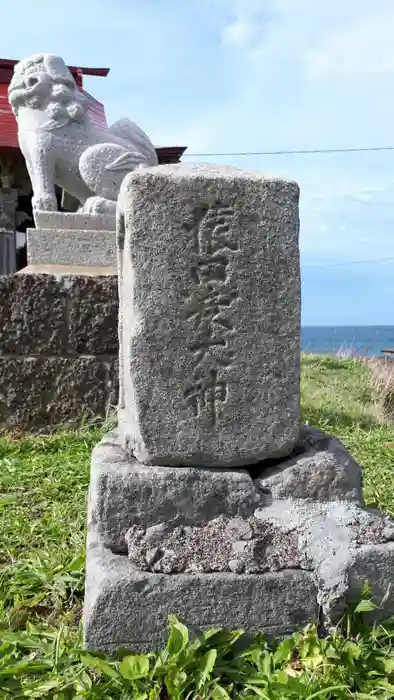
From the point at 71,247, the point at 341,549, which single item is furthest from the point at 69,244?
the point at 341,549

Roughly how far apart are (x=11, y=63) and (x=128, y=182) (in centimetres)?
933

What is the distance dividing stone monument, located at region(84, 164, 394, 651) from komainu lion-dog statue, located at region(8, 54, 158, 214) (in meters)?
2.47

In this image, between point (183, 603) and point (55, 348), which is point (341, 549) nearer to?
point (183, 603)

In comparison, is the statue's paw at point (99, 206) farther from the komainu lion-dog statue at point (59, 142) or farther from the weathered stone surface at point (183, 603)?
the weathered stone surface at point (183, 603)

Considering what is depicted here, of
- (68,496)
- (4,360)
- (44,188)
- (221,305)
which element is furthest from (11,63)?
(221,305)

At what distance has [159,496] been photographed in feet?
5.34

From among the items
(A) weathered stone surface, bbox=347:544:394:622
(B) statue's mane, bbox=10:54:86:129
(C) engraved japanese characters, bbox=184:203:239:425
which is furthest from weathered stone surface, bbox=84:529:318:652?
(B) statue's mane, bbox=10:54:86:129

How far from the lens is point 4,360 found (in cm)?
372

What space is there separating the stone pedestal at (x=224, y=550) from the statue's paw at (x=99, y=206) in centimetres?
265

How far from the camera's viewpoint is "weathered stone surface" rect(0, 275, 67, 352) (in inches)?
144

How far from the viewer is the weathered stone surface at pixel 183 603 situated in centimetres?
147

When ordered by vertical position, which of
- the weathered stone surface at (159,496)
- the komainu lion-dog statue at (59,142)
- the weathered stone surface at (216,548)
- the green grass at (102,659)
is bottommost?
the green grass at (102,659)

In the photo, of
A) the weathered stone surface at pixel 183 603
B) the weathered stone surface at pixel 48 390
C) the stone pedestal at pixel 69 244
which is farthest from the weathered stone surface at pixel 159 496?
the stone pedestal at pixel 69 244

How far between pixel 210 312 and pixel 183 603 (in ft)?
2.35
